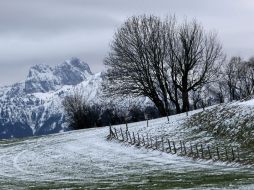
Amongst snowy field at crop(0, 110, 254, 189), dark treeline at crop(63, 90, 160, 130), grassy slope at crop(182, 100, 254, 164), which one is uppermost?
dark treeline at crop(63, 90, 160, 130)

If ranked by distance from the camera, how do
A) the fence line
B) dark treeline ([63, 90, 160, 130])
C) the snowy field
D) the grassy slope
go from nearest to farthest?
the snowy field → the fence line → the grassy slope → dark treeline ([63, 90, 160, 130])

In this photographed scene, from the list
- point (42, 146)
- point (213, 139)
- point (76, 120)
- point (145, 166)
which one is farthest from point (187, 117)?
point (76, 120)

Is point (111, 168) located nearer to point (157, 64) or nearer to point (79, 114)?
point (157, 64)

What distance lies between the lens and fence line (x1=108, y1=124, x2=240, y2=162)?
49.8 metres

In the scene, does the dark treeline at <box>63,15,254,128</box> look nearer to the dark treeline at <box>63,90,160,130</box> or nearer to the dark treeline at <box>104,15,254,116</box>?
the dark treeline at <box>104,15,254,116</box>

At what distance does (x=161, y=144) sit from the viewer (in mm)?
65562

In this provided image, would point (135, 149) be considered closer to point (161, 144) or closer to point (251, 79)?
point (161, 144)

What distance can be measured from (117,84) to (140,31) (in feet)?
40.0

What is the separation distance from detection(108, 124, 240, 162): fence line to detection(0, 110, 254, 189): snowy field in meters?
1.26

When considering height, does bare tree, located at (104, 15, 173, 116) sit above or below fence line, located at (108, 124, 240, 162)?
above

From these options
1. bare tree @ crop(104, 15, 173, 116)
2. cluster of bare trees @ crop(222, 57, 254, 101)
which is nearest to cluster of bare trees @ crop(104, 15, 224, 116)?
bare tree @ crop(104, 15, 173, 116)

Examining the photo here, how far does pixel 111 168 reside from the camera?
160 feet

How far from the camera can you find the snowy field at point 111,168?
32.4 meters

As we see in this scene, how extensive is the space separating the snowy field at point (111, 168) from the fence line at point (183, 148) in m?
1.26
